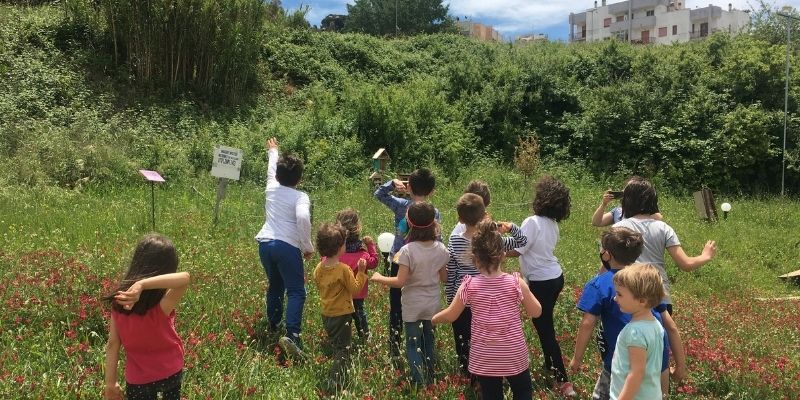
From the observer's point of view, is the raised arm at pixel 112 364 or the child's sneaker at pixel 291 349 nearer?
the raised arm at pixel 112 364

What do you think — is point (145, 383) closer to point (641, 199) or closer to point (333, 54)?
point (641, 199)

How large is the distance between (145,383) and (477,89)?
17.0 metres

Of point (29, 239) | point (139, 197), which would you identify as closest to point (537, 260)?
point (29, 239)

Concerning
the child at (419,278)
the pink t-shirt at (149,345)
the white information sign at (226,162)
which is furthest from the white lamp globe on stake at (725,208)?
the pink t-shirt at (149,345)

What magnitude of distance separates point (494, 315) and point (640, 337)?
0.83 metres

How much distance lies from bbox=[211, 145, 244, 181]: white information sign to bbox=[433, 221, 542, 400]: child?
6.05 meters

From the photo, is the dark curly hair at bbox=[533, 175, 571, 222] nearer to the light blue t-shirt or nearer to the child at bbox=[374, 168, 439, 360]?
the child at bbox=[374, 168, 439, 360]

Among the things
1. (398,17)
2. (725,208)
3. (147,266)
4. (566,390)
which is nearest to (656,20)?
(398,17)

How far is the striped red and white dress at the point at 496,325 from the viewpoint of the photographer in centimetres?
326

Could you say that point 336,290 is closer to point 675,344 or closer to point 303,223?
point 303,223

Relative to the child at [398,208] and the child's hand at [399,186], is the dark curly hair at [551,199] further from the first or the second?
the child's hand at [399,186]

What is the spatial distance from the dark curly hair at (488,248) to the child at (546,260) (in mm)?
738

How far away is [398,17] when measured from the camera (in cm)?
5075

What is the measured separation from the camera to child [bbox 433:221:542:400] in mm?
3260
